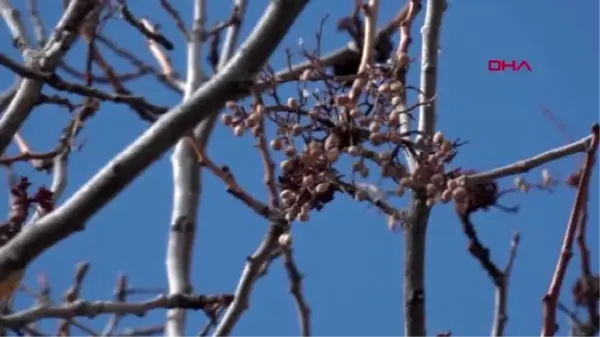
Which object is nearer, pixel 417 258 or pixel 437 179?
pixel 437 179

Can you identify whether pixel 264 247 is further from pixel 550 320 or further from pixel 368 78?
pixel 550 320

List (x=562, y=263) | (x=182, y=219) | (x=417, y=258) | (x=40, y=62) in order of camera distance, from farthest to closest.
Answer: (x=182, y=219), (x=40, y=62), (x=417, y=258), (x=562, y=263)

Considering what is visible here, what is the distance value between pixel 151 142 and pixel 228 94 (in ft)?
0.29

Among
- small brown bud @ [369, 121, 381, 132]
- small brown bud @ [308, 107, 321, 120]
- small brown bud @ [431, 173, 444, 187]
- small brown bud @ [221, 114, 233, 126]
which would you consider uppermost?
small brown bud @ [221, 114, 233, 126]

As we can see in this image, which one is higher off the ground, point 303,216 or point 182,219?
point 182,219

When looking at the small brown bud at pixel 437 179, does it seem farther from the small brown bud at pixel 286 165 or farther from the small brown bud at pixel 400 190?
the small brown bud at pixel 286 165

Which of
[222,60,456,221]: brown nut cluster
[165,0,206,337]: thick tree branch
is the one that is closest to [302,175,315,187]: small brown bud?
[222,60,456,221]: brown nut cluster

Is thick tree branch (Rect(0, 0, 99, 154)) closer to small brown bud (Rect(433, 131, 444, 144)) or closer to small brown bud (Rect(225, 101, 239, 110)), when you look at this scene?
small brown bud (Rect(225, 101, 239, 110))

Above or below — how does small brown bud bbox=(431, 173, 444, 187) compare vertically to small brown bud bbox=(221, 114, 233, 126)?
below

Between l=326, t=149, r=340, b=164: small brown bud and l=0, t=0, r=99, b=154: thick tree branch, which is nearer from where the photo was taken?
l=326, t=149, r=340, b=164: small brown bud

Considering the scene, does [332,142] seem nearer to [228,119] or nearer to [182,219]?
[228,119]

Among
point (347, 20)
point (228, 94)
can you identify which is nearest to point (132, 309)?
point (228, 94)

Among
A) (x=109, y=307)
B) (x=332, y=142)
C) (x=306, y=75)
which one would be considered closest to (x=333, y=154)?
(x=332, y=142)

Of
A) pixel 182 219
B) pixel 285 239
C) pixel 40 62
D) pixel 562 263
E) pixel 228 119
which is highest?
pixel 182 219
